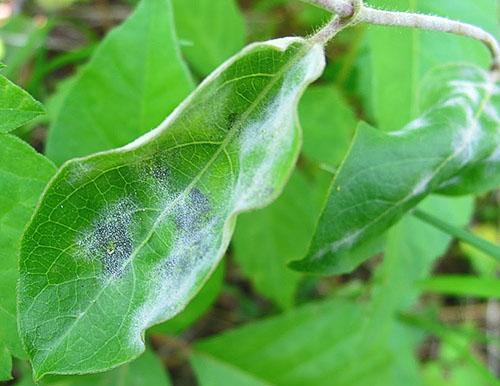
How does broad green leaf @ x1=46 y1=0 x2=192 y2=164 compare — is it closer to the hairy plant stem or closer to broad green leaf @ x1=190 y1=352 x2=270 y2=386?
the hairy plant stem

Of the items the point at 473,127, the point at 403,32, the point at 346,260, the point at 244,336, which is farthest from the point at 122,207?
the point at 244,336

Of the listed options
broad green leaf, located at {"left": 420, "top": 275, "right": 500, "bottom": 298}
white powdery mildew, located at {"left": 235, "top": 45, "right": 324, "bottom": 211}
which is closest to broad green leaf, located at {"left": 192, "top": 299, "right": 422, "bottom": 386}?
broad green leaf, located at {"left": 420, "top": 275, "right": 500, "bottom": 298}

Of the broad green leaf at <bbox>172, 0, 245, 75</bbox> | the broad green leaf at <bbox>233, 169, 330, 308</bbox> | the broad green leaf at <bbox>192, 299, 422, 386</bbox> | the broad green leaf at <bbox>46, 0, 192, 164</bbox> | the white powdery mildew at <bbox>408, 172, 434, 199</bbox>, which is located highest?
the broad green leaf at <bbox>46, 0, 192, 164</bbox>

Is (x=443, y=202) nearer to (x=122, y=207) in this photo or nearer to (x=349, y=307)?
(x=349, y=307)

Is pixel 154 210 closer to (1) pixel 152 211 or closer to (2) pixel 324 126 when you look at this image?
(1) pixel 152 211

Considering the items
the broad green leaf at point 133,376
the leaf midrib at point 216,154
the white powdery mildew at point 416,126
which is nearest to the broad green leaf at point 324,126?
the broad green leaf at point 133,376

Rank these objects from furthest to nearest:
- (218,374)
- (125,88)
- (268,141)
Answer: (218,374) → (125,88) → (268,141)

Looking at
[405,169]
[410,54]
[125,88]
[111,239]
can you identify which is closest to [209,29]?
[410,54]
